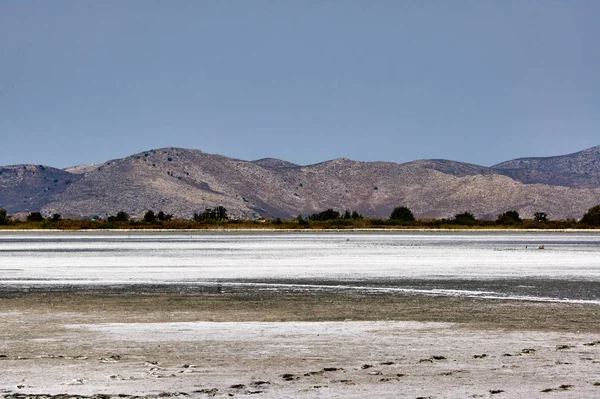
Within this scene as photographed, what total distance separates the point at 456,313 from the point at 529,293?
5653mm

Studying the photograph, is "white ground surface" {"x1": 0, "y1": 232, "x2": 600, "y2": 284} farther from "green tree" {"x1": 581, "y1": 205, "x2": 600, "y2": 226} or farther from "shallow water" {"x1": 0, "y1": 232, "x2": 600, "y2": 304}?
"green tree" {"x1": 581, "y1": 205, "x2": 600, "y2": 226}

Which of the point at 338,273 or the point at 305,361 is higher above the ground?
the point at 338,273

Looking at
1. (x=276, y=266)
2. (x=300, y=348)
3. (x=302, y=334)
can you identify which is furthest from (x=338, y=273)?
(x=300, y=348)

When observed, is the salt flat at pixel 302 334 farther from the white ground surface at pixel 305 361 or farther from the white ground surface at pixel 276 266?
the white ground surface at pixel 276 266

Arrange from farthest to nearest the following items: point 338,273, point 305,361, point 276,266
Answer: point 276,266 → point 338,273 → point 305,361

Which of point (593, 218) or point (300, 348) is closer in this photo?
point (300, 348)

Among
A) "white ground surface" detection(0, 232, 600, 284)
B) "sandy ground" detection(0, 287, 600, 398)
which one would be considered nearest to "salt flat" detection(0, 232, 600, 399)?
"sandy ground" detection(0, 287, 600, 398)

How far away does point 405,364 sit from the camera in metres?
13.9

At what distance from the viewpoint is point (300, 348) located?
15484 millimetres

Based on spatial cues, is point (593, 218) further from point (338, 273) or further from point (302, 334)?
point (302, 334)

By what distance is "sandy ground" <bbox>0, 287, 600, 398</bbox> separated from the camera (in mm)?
12141

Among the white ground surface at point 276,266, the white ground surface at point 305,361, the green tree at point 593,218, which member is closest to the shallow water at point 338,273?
the white ground surface at point 276,266

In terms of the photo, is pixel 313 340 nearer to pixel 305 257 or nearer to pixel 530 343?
pixel 530 343

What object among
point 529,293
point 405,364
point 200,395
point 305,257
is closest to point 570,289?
point 529,293
